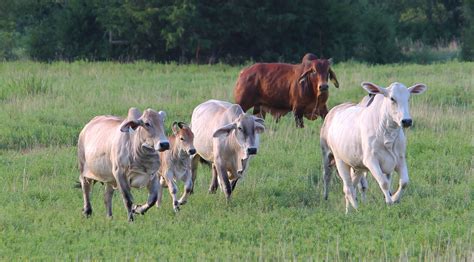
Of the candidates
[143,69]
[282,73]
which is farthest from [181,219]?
[143,69]

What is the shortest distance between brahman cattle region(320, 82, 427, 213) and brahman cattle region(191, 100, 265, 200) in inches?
41.0

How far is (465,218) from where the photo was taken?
11.8m

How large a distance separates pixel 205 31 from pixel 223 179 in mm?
24928

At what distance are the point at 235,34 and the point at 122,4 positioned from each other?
164 inches

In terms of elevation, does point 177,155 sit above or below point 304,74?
below

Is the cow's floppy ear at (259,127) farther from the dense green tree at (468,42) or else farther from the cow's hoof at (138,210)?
the dense green tree at (468,42)

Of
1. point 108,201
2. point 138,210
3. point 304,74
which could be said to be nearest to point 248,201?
point 138,210

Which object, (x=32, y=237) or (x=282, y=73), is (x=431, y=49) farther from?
(x=32, y=237)

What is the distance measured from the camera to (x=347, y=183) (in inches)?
515

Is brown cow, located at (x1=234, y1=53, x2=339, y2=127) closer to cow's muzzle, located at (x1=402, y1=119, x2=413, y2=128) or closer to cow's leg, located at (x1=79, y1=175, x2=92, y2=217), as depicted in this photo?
cow's leg, located at (x1=79, y1=175, x2=92, y2=217)

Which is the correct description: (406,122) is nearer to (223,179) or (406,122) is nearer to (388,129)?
(388,129)

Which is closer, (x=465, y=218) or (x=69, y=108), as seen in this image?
(x=465, y=218)

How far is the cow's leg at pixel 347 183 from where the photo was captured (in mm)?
12891

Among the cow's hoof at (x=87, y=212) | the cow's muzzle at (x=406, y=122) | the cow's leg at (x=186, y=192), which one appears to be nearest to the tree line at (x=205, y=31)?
the cow's leg at (x=186, y=192)
